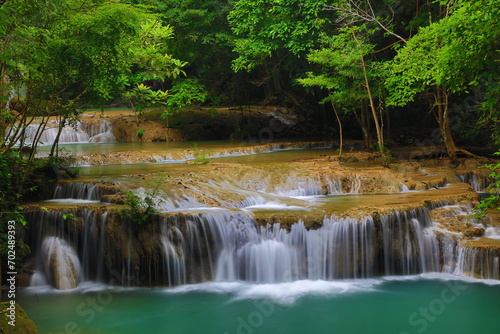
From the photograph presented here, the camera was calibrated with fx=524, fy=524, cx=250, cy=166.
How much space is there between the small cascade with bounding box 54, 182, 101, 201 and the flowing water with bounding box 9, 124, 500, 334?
0.44 feet

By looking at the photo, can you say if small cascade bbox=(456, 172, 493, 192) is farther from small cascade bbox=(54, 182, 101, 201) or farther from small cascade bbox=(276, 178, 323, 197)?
small cascade bbox=(54, 182, 101, 201)

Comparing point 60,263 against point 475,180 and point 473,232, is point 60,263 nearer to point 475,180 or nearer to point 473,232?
point 473,232

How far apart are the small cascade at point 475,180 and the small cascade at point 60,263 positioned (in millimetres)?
10038

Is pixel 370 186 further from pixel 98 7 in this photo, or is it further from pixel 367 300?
pixel 98 7

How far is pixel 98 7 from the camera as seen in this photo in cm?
891

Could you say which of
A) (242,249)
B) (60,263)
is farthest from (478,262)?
(60,263)

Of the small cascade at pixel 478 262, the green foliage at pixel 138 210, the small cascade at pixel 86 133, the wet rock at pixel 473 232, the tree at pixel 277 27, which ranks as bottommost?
the small cascade at pixel 478 262

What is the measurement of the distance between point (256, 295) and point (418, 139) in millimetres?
15315

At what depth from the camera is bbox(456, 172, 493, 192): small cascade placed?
14.1 meters

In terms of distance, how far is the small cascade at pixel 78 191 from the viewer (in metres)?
10.9

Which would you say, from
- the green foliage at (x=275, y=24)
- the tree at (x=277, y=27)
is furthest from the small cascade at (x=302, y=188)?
the green foliage at (x=275, y=24)

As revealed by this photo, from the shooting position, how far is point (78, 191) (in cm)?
1111

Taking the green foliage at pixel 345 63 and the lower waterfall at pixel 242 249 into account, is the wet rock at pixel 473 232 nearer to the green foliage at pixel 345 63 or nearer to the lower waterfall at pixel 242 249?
the lower waterfall at pixel 242 249

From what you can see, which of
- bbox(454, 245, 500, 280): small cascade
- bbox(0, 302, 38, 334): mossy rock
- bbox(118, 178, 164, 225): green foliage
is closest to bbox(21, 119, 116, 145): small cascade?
bbox(118, 178, 164, 225): green foliage
